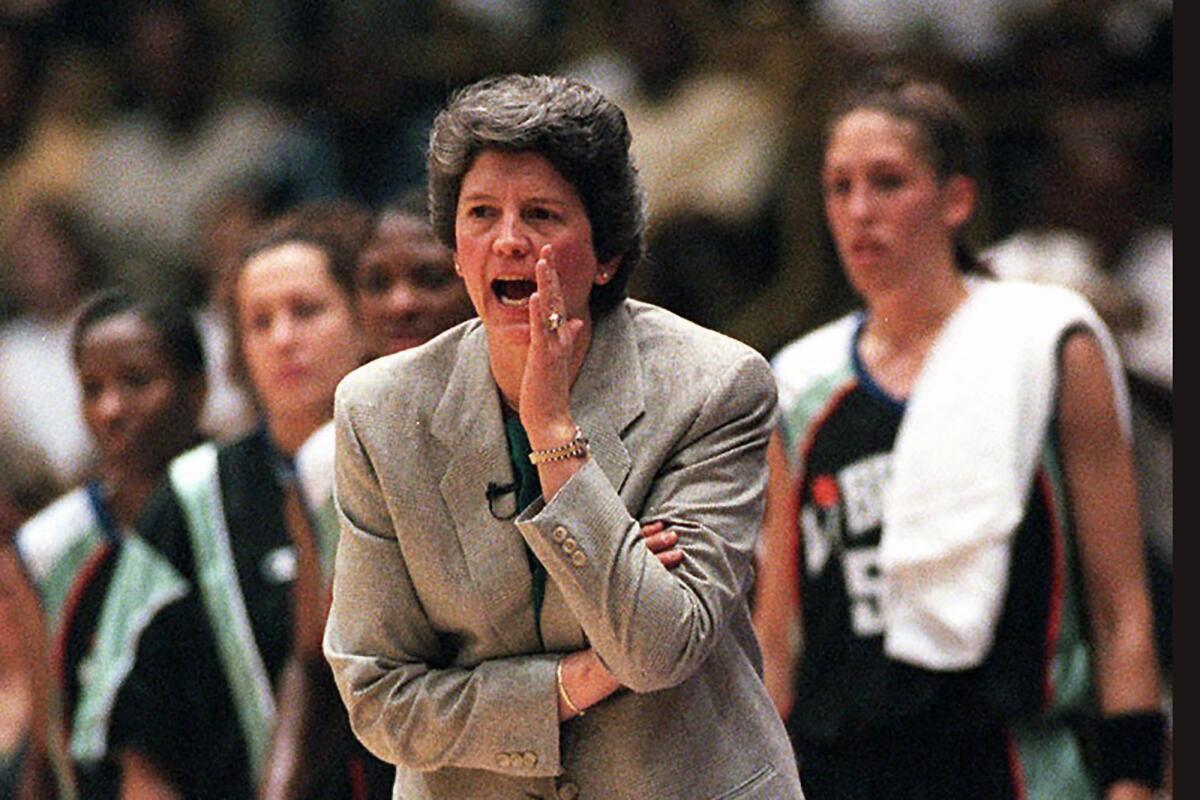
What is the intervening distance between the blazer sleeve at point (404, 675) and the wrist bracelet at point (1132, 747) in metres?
2.16

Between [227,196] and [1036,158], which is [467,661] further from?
[227,196]

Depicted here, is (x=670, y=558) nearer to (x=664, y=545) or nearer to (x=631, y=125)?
(x=664, y=545)

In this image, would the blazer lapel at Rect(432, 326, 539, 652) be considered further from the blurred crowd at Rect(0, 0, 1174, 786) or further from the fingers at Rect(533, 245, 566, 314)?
the blurred crowd at Rect(0, 0, 1174, 786)

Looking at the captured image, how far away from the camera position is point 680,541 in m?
2.62

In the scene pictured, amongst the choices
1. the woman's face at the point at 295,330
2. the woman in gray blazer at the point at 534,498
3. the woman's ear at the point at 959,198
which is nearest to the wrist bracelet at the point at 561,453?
the woman in gray blazer at the point at 534,498

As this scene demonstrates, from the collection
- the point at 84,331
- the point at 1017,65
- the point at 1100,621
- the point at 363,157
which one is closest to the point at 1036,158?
the point at 1017,65

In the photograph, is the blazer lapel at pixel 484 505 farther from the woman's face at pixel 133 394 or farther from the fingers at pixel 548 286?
the woman's face at pixel 133 394

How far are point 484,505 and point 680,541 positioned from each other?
28cm

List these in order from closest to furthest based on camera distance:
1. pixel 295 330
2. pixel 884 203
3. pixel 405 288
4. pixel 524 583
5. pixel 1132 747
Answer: pixel 524 583 < pixel 1132 747 < pixel 884 203 < pixel 405 288 < pixel 295 330

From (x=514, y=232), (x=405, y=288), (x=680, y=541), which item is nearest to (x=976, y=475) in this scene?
(x=405, y=288)

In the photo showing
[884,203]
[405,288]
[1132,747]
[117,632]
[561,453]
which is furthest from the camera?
[117,632]

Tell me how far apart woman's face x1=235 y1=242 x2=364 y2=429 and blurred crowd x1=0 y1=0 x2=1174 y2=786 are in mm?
83

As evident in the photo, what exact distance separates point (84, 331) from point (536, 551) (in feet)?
9.97

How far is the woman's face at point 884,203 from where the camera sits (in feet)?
14.8
